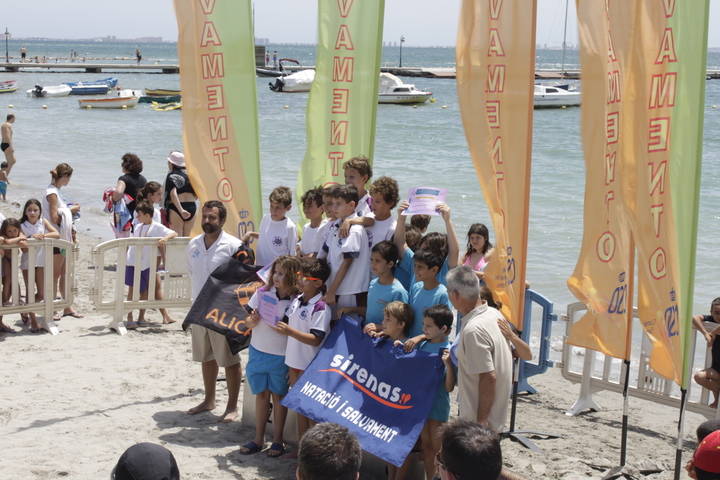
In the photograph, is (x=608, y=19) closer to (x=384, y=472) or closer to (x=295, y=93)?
(x=384, y=472)

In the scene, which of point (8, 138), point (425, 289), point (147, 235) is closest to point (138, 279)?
point (147, 235)

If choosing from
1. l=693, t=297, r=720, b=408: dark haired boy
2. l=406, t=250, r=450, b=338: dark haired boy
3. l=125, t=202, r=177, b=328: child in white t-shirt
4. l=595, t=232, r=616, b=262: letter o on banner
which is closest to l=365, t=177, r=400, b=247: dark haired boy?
l=406, t=250, r=450, b=338: dark haired boy

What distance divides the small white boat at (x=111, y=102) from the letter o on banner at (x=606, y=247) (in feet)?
164

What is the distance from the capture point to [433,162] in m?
33.0

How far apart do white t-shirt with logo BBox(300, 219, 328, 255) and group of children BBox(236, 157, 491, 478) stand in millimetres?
22

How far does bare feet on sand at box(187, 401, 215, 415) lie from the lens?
8180 mm

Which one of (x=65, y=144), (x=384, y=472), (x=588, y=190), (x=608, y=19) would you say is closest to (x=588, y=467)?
(x=384, y=472)

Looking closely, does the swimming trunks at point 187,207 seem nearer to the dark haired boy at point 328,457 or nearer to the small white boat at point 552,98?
the dark haired boy at point 328,457

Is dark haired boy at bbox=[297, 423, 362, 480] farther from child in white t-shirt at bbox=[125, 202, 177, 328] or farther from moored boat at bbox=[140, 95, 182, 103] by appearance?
moored boat at bbox=[140, 95, 182, 103]

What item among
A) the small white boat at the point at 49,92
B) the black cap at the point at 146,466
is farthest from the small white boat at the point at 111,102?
the black cap at the point at 146,466

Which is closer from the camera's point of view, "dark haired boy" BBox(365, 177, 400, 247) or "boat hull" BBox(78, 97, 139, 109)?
"dark haired boy" BBox(365, 177, 400, 247)

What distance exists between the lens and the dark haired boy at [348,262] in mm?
7066

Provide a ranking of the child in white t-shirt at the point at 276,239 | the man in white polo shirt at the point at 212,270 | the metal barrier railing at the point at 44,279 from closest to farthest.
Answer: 1. the man in white polo shirt at the point at 212,270
2. the child in white t-shirt at the point at 276,239
3. the metal barrier railing at the point at 44,279

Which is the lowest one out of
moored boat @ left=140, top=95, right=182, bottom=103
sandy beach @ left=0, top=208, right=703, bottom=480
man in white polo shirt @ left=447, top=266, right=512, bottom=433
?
sandy beach @ left=0, top=208, right=703, bottom=480
